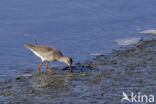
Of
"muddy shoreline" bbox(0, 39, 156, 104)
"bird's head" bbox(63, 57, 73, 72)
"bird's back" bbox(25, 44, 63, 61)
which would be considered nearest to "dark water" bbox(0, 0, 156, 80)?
"bird's back" bbox(25, 44, 63, 61)

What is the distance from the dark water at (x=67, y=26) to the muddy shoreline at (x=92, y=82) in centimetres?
68

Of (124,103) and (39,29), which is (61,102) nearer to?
(124,103)

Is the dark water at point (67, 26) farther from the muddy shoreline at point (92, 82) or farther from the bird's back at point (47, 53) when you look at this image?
the muddy shoreline at point (92, 82)

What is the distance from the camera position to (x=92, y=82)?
8734 mm

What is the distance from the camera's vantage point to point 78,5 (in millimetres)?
15383

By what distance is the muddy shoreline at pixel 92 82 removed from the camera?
7656 millimetres

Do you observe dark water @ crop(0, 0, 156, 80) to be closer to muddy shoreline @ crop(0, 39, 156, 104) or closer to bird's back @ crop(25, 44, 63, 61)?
bird's back @ crop(25, 44, 63, 61)

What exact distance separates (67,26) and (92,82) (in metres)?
4.99

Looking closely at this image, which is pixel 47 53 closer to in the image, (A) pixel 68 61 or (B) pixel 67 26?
(A) pixel 68 61

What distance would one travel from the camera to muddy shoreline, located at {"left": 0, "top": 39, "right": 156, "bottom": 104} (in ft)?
25.1

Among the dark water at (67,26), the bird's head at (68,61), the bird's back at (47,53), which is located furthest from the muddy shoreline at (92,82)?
the dark water at (67,26)

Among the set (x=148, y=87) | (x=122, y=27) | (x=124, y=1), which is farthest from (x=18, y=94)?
(x=124, y=1)

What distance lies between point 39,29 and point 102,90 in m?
5.42

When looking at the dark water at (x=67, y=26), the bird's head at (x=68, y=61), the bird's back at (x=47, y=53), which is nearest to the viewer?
the bird's head at (x=68, y=61)
